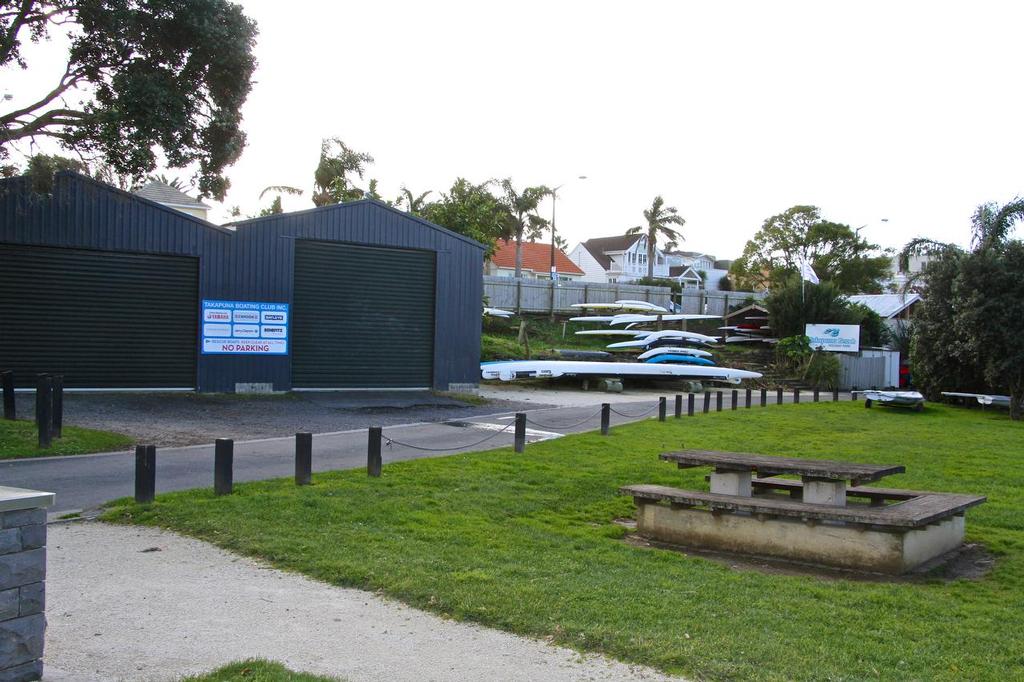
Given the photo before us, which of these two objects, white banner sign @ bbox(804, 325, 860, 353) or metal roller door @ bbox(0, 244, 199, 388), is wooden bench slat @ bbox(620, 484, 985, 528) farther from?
white banner sign @ bbox(804, 325, 860, 353)

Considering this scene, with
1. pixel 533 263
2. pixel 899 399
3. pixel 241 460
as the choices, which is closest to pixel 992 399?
pixel 899 399

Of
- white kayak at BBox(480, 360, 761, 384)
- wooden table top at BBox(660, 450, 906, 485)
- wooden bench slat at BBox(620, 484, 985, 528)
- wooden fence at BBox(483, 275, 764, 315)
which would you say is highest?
wooden fence at BBox(483, 275, 764, 315)

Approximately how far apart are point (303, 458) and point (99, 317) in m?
11.7

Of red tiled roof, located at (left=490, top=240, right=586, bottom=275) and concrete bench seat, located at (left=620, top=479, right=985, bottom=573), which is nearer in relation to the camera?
concrete bench seat, located at (left=620, top=479, right=985, bottom=573)

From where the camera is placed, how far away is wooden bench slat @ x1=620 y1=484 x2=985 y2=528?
7727 millimetres

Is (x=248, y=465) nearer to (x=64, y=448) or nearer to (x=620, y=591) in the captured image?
(x=64, y=448)

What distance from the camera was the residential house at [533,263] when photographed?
77250 millimetres

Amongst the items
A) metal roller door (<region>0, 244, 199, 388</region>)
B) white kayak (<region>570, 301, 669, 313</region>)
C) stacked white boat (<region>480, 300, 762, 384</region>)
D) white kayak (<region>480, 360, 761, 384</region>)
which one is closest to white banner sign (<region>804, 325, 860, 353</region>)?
stacked white boat (<region>480, 300, 762, 384</region>)

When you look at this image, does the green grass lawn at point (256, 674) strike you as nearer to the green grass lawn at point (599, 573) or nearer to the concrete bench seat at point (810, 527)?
the green grass lawn at point (599, 573)

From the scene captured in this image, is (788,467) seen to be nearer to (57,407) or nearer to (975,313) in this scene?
(57,407)

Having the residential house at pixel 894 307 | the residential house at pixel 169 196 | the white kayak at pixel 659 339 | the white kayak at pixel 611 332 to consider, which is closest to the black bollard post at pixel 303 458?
the white kayak at pixel 659 339

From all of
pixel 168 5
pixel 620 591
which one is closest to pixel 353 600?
pixel 620 591

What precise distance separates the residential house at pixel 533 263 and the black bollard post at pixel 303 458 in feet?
210

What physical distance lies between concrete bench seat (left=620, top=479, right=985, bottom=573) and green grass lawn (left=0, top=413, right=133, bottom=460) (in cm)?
863
